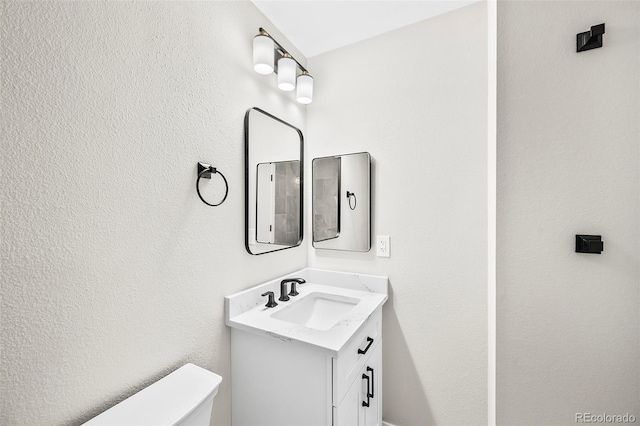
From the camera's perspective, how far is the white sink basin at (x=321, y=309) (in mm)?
1486

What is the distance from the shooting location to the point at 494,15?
3.82 ft

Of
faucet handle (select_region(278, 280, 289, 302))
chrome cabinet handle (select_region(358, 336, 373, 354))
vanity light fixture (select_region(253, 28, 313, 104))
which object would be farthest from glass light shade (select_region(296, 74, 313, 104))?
chrome cabinet handle (select_region(358, 336, 373, 354))

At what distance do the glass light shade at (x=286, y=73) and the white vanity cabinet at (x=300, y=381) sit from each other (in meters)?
1.28

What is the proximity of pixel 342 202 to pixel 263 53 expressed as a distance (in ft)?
3.05

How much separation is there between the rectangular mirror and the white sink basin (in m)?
0.33

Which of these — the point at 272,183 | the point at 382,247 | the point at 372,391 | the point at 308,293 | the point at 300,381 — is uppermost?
the point at 272,183

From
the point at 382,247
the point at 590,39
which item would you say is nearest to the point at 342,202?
the point at 382,247

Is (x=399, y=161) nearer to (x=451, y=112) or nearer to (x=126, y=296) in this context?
(x=451, y=112)

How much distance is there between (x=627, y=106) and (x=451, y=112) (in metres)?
0.65

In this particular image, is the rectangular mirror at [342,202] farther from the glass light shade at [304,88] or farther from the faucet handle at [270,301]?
the faucet handle at [270,301]

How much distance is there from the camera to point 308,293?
158 centimetres

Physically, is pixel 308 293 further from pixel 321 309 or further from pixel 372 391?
pixel 372 391

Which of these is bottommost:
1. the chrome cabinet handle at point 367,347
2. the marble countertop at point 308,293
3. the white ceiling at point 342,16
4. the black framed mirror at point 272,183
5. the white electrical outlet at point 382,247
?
the chrome cabinet handle at point 367,347

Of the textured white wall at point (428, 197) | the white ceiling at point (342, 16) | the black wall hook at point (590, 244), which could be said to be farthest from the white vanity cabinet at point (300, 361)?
the white ceiling at point (342, 16)
